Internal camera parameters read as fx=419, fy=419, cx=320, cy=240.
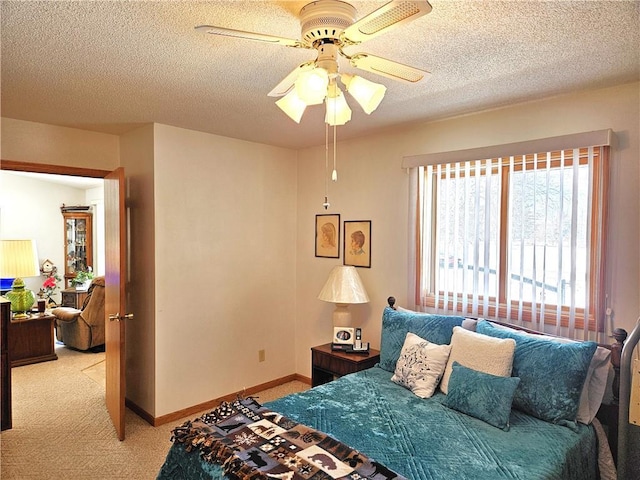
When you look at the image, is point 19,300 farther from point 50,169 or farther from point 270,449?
point 270,449

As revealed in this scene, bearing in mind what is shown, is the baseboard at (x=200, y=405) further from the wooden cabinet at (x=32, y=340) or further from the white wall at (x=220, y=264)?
the wooden cabinet at (x=32, y=340)

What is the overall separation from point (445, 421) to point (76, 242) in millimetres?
7557

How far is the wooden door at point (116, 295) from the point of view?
3154 mm

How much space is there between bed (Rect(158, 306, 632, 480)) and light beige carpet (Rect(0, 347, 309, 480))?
100 centimetres

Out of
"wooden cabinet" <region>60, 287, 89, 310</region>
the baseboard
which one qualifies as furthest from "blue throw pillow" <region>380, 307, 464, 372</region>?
"wooden cabinet" <region>60, 287, 89, 310</region>

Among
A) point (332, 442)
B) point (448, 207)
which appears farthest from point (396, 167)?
point (332, 442)

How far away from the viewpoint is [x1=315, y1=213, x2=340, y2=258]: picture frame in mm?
4016

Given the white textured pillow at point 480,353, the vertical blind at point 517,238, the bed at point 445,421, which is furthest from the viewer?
the vertical blind at point 517,238

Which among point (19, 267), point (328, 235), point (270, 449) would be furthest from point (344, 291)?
point (19, 267)

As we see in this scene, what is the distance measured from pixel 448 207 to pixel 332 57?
1902 millimetres

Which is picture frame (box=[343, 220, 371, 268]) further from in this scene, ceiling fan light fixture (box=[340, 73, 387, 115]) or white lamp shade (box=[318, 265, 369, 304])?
ceiling fan light fixture (box=[340, 73, 387, 115])

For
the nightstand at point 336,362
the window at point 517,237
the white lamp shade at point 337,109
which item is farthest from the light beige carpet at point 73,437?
the white lamp shade at point 337,109

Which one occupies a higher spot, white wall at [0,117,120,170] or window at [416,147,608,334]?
white wall at [0,117,120,170]

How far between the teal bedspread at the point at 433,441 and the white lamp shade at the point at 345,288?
1007mm
